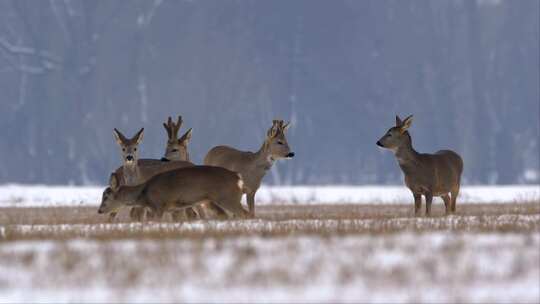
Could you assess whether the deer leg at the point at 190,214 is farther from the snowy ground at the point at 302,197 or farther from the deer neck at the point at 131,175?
the snowy ground at the point at 302,197

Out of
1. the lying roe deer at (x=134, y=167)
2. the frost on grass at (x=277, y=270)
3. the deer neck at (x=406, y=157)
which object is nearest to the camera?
the frost on grass at (x=277, y=270)

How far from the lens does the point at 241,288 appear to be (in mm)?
9445

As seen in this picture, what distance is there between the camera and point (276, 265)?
10430 millimetres

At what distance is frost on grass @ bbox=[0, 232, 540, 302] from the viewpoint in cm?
915

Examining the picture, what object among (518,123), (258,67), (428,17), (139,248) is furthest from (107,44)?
(139,248)

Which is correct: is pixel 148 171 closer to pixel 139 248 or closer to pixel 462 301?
pixel 139 248

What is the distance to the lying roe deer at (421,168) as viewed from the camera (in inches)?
818

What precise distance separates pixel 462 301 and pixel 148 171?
39.4ft

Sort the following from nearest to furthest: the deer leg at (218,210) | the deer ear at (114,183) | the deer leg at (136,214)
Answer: the deer leg at (218,210) → the deer ear at (114,183) → the deer leg at (136,214)

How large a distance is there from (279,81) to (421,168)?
72.3 meters

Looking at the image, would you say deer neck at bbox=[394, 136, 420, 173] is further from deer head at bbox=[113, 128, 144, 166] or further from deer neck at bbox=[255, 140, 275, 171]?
deer head at bbox=[113, 128, 144, 166]

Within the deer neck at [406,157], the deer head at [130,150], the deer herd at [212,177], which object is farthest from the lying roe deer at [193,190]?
the deer neck at [406,157]

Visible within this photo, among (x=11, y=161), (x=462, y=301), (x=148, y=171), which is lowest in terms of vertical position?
(x=462, y=301)

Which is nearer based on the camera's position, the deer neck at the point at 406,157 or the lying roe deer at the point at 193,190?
the lying roe deer at the point at 193,190
